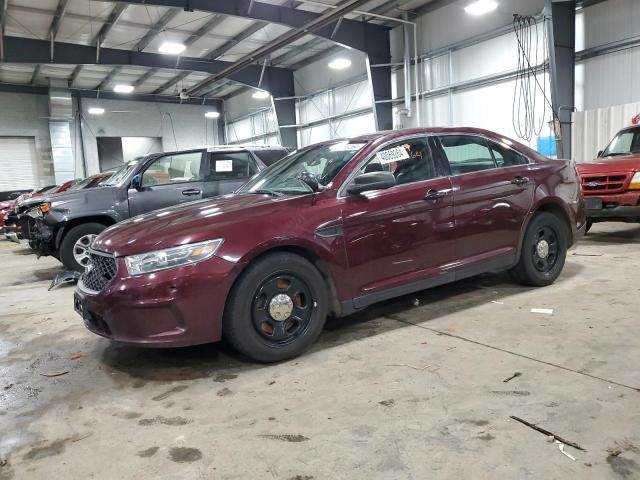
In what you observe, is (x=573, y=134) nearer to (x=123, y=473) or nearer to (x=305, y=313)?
(x=305, y=313)

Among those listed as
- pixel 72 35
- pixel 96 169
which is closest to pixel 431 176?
pixel 72 35

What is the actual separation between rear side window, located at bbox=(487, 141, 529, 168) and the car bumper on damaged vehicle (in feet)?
9.67

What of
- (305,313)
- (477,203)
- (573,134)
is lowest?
(305,313)

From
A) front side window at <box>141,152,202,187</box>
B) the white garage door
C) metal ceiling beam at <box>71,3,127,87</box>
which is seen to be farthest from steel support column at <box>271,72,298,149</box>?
front side window at <box>141,152,202,187</box>

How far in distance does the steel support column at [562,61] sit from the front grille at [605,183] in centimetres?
375

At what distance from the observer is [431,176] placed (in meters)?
3.84

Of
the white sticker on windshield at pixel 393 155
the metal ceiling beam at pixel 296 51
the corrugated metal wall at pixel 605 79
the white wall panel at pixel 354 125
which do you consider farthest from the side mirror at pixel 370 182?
the metal ceiling beam at pixel 296 51

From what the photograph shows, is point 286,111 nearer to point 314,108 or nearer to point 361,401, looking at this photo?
point 314,108

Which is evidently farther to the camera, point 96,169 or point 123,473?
point 96,169

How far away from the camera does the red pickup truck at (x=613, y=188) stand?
21.1 feet

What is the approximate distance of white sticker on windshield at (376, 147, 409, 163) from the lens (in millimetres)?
3719

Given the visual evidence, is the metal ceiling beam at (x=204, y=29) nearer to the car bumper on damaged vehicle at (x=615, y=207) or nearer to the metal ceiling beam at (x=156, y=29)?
the metal ceiling beam at (x=156, y=29)

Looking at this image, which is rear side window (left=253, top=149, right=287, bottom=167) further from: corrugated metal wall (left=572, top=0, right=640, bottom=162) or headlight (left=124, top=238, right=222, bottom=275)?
corrugated metal wall (left=572, top=0, right=640, bottom=162)

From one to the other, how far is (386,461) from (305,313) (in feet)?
4.27
